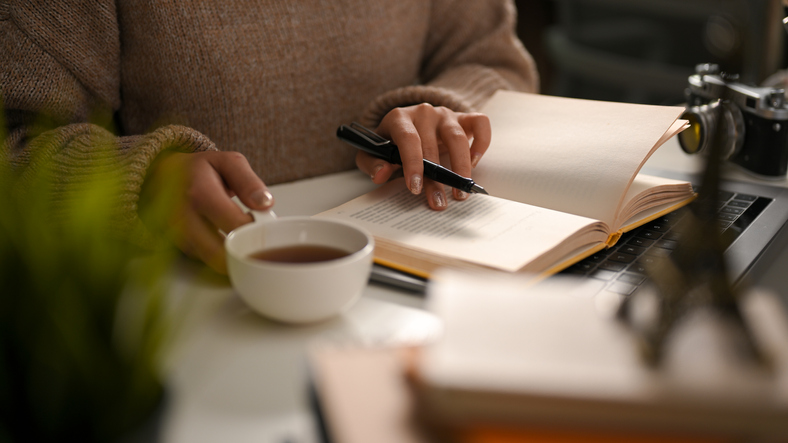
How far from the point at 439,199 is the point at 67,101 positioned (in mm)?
466

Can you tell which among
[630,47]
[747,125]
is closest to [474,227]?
[747,125]

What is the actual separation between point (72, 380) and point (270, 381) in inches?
5.6

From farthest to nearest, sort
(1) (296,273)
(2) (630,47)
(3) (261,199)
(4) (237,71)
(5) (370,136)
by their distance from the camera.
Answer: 1. (2) (630,47)
2. (4) (237,71)
3. (5) (370,136)
4. (3) (261,199)
5. (1) (296,273)

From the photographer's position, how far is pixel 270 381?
387 millimetres

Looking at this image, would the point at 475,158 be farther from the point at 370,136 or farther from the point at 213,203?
the point at 213,203

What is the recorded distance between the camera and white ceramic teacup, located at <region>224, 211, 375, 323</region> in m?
0.41

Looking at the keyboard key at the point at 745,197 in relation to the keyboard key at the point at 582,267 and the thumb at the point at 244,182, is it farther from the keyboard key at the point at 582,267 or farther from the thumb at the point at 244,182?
the thumb at the point at 244,182

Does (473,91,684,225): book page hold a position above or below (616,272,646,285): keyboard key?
above

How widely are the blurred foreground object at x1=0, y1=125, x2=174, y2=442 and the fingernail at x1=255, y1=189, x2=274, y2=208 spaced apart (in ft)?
0.67

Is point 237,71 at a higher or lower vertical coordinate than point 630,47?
higher

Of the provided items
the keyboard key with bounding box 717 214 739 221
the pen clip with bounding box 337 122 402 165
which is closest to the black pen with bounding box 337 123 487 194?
the pen clip with bounding box 337 122 402 165

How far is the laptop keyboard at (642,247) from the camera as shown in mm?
511

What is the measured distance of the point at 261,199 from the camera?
1.66 ft

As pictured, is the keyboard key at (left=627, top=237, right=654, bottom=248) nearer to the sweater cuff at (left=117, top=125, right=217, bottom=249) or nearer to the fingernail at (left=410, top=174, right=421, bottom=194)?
the fingernail at (left=410, top=174, right=421, bottom=194)
